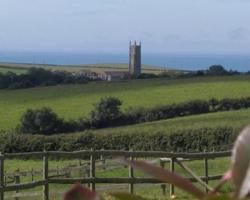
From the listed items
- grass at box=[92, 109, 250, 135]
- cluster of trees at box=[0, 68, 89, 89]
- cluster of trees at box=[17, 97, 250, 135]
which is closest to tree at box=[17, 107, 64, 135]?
cluster of trees at box=[17, 97, 250, 135]

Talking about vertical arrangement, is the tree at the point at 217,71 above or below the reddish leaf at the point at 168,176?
below

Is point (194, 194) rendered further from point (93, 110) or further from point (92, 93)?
point (92, 93)

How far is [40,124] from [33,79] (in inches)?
1161

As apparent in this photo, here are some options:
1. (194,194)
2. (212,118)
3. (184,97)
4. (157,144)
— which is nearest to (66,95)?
(184,97)

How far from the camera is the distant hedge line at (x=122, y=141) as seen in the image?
38.7 metres

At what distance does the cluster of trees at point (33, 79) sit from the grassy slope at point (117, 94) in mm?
4015

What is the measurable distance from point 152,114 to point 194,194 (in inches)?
2032

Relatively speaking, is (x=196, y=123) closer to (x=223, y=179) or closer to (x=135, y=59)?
(x=223, y=179)

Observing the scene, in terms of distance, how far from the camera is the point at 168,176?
93cm

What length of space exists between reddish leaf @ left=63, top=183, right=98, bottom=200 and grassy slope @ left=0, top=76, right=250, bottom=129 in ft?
166

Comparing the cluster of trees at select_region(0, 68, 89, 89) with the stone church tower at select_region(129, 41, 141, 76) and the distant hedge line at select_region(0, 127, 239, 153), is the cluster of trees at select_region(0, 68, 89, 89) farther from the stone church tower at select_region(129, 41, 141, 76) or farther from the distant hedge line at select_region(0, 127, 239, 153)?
the distant hedge line at select_region(0, 127, 239, 153)

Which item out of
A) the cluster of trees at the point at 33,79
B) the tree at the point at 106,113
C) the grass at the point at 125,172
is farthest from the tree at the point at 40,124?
the cluster of trees at the point at 33,79

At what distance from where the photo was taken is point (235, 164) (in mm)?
899

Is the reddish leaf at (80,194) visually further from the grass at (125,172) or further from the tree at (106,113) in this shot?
the tree at (106,113)
